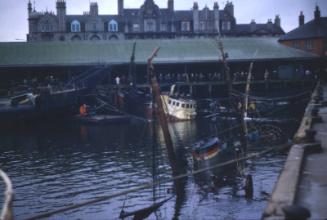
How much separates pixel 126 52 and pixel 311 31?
3437 centimetres

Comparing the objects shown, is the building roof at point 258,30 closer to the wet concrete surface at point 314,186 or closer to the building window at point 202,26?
the building window at point 202,26

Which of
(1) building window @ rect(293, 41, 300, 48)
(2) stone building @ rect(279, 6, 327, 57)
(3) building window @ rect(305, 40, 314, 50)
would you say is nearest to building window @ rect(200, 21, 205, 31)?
(2) stone building @ rect(279, 6, 327, 57)

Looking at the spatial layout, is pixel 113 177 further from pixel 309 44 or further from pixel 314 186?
pixel 309 44

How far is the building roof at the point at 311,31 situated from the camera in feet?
242

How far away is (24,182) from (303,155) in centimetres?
1792

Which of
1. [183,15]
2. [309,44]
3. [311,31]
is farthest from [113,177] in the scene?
[183,15]

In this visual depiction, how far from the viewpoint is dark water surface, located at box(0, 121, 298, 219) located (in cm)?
1978

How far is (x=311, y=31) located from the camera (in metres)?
75.3

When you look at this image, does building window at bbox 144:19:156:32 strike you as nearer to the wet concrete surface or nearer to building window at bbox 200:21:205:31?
building window at bbox 200:21:205:31

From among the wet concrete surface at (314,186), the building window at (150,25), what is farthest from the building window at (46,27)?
the wet concrete surface at (314,186)

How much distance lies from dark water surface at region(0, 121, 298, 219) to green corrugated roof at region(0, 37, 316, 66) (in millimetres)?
20331

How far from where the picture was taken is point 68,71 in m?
60.4

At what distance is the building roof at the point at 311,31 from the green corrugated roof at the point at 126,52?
4.60 meters

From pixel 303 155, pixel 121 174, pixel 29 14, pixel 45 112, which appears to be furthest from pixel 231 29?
pixel 303 155
